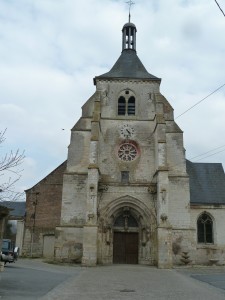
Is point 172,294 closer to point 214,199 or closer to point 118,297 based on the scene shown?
point 118,297

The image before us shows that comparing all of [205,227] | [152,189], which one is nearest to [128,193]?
[152,189]

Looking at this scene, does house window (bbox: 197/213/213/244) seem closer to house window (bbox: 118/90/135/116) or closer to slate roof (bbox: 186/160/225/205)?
slate roof (bbox: 186/160/225/205)

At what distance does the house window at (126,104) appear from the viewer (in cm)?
2880

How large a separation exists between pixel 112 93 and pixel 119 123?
2704 millimetres

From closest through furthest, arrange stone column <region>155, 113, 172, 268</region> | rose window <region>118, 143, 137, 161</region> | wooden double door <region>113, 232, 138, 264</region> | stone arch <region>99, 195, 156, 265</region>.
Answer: stone column <region>155, 113, 172, 268</region>
stone arch <region>99, 195, 156, 265</region>
wooden double door <region>113, 232, 138, 264</region>
rose window <region>118, 143, 137, 161</region>

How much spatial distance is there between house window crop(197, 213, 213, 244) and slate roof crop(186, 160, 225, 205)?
1182 millimetres

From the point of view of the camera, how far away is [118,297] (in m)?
9.56

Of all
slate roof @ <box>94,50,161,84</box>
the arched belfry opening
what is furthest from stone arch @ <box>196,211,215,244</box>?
the arched belfry opening

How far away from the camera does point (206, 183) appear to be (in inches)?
1156

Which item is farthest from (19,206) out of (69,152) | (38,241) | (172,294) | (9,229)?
(172,294)

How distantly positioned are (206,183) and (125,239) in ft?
27.8

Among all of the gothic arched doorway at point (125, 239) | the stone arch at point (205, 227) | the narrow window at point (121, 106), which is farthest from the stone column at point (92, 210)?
the stone arch at point (205, 227)

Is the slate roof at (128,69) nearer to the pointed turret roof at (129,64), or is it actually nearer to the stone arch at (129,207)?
the pointed turret roof at (129,64)

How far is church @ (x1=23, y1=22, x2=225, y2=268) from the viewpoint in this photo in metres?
24.3
